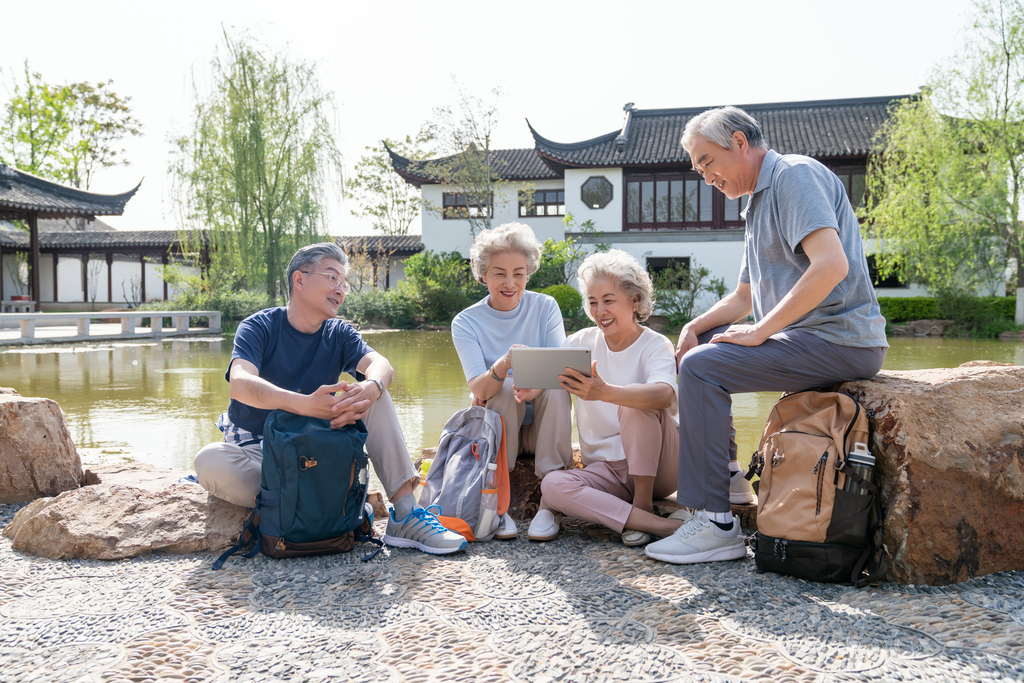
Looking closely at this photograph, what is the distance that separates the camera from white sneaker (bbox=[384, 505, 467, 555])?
2.28 meters

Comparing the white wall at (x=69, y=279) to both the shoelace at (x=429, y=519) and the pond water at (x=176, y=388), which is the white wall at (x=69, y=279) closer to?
the pond water at (x=176, y=388)

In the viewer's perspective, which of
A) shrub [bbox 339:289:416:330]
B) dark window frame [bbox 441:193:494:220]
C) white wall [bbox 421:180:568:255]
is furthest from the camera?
white wall [bbox 421:180:568:255]

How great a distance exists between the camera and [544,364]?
2.35 meters

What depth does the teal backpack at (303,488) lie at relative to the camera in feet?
7.13

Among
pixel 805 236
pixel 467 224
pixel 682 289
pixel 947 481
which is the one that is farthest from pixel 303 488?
pixel 467 224

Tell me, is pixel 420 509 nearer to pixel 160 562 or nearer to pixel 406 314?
pixel 160 562

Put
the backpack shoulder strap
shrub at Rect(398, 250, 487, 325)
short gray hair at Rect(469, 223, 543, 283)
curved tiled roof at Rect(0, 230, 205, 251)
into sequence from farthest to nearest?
curved tiled roof at Rect(0, 230, 205, 251), shrub at Rect(398, 250, 487, 325), short gray hair at Rect(469, 223, 543, 283), the backpack shoulder strap

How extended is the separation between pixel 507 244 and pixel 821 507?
1461 millimetres

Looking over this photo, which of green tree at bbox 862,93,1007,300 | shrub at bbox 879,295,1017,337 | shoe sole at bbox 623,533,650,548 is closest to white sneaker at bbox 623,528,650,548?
shoe sole at bbox 623,533,650,548

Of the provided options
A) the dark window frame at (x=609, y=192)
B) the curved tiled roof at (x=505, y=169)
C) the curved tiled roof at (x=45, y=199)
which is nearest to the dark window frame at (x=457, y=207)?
the curved tiled roof at (x=505, y=169)

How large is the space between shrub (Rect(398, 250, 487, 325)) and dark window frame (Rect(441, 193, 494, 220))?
219 cm

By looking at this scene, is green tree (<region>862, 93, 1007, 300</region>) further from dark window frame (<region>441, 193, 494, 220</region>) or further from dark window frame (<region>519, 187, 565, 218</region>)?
dark window frame (<region>441, 193, 494, 220</region>)

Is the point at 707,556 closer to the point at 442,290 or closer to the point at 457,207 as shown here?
the point at 442,290

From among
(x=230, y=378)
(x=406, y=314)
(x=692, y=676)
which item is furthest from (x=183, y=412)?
(x=406, y=314)
